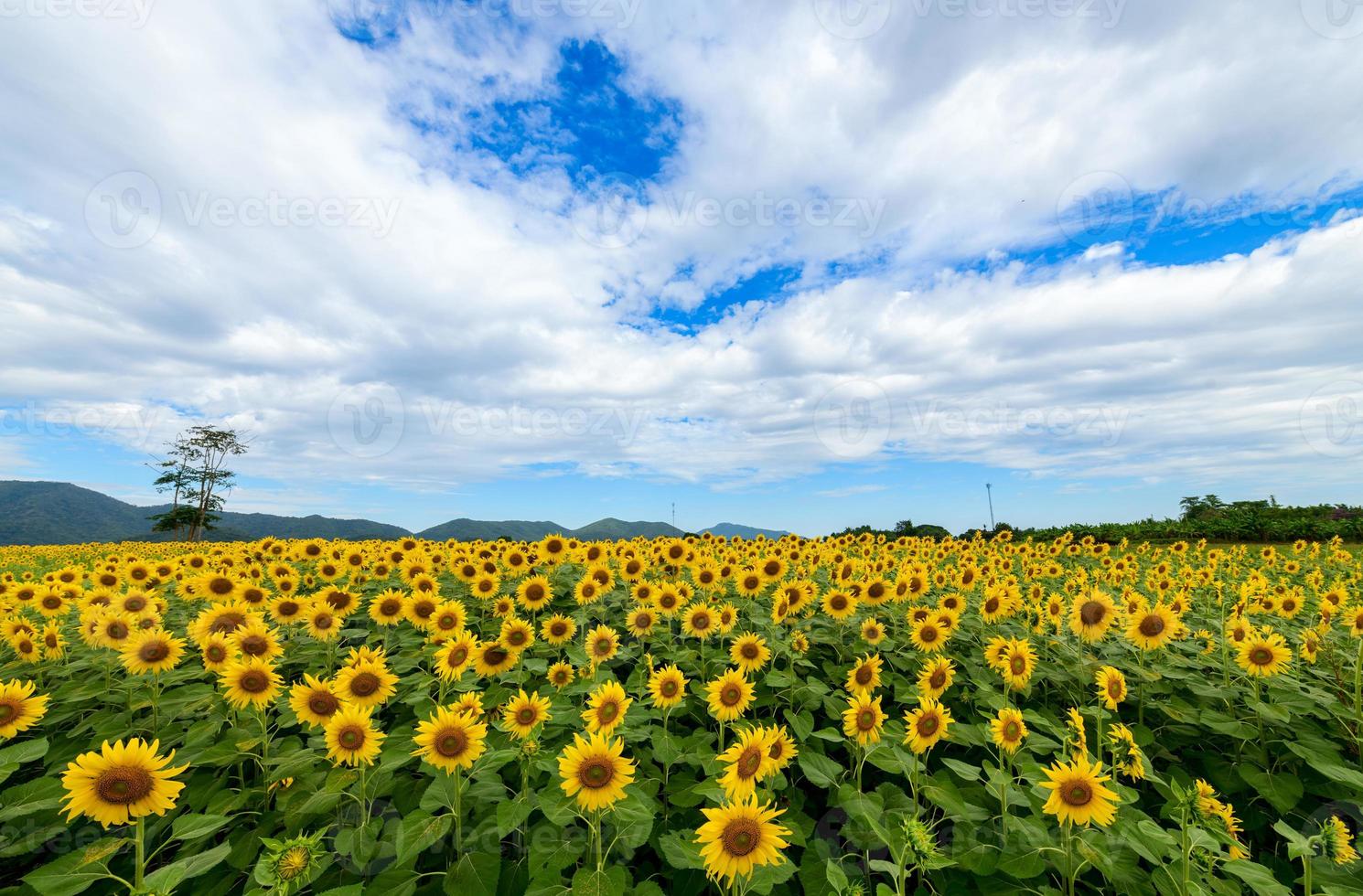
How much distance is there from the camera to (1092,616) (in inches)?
229

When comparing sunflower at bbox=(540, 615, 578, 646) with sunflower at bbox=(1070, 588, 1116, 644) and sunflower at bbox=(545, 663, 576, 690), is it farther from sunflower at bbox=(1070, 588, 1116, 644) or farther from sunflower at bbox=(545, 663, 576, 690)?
sunflower at bbox=(1070, 588, 1116, 644)

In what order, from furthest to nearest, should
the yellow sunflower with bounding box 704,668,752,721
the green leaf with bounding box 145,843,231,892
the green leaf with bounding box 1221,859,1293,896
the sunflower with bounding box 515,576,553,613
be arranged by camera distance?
the sunflower with bounding box 515,576,553,613, the yellow sunflower with bounding box 704,668,752,721, the green leaf with bounding box 1221,859,1293,896, the green leaf with bounding box 145,843,231,892

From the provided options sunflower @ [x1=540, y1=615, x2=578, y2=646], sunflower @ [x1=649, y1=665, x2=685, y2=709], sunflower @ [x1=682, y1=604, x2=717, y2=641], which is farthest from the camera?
sunflower @ [x1=682, y1=604, x2=717, y2=641]

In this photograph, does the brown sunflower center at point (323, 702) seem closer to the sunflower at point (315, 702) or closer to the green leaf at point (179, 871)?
the sunflower at point (315, 702)

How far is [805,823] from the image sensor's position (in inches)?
168

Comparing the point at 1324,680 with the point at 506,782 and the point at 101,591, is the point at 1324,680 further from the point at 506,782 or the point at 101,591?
the point at 101,591

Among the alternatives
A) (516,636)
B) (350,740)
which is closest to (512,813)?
(350,740)

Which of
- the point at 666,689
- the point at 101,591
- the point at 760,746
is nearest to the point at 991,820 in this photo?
the point at 760,746

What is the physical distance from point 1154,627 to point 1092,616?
2.18 ft

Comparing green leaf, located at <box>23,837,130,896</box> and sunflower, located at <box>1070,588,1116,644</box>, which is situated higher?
sunflower, located at <box>1070,588,1116,644</box>

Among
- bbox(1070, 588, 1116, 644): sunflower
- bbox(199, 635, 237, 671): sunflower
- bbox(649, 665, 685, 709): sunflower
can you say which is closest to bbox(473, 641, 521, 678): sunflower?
bbox(649, 665, 685, 709): sunflower

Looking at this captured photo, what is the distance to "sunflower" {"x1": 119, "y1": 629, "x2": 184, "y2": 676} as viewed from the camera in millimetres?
4918

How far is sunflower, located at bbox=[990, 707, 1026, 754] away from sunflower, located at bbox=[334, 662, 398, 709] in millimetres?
4774

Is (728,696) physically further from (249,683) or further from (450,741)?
(249,683)
